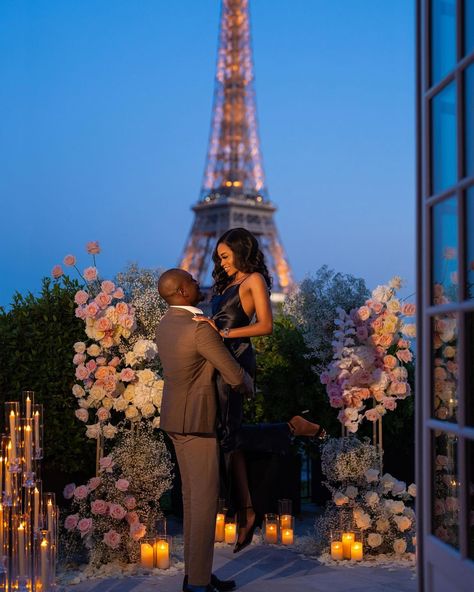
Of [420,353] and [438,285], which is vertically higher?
[438,285]

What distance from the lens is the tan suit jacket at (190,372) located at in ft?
13.8

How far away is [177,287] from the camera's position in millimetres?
4309

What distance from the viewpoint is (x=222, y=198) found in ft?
138

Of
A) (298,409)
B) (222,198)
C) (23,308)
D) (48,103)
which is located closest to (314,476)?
(298,409)

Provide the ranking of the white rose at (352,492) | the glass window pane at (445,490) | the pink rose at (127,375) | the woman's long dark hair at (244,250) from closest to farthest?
the glass window pane at (445,490)
the woman's long dark hair at (244,250)
the pink rose at (127,375)
the white rose at (352,492)

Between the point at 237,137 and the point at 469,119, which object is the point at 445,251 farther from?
the point at 237,137

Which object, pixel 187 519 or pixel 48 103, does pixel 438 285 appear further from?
pixel 48 103

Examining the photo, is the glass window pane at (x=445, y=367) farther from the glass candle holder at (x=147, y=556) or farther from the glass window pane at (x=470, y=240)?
the glass candle holder at (x=147, y=556)

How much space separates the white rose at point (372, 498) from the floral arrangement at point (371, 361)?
0.42 metres

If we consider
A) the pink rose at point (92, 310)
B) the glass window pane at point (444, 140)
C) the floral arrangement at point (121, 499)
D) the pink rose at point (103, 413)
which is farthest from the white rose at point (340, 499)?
the glass window pane at point (444, 140)

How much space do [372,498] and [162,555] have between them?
140 centimetres

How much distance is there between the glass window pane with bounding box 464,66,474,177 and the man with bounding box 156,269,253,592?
1753 mm

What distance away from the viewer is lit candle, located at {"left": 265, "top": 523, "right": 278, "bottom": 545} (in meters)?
6.04

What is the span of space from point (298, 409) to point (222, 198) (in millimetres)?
34860
